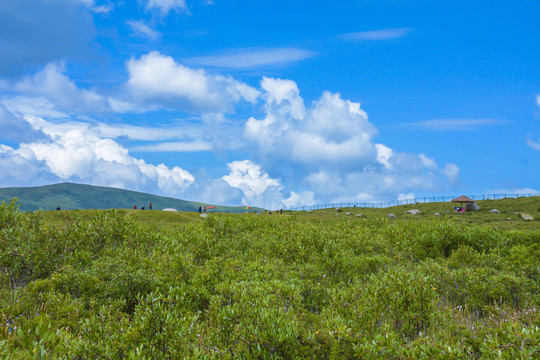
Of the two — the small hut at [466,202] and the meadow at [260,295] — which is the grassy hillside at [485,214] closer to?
the small hut at [466,202]

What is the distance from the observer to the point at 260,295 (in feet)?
34.4

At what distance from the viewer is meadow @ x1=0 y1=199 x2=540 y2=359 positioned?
748cm

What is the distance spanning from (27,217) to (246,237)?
534 inches

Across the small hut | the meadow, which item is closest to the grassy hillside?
the small hut

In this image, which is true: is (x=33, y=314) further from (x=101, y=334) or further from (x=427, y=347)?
(x=427, y=347)

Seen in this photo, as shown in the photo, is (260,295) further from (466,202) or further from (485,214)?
(466,202)

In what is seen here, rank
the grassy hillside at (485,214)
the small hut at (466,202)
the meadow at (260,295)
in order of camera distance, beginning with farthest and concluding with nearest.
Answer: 1. the small hut at (466,202)
2. the grassy hillside at (485,214)
3. the meadow at (260,295)


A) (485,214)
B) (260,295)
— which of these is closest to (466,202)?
(485,214)

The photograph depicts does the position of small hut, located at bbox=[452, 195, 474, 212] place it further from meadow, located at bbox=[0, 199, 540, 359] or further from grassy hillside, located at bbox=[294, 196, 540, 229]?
meadow, located at bbox=[0, 199, 540, 359]

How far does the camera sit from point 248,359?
7.21 meters

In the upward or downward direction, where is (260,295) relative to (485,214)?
downward

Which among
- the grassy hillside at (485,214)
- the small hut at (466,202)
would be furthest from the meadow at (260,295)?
the small hut at (466,202)

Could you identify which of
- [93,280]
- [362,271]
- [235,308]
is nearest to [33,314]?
[93,280]

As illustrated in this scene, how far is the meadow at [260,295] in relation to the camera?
7480 millimetres
